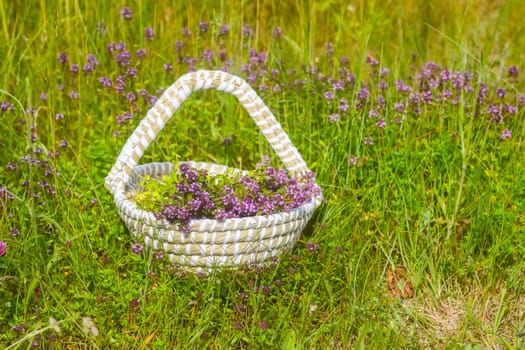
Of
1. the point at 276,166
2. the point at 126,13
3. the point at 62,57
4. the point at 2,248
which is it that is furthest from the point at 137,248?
the point at 126,13

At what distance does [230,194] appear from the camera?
2.48m

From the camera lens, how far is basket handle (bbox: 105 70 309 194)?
255 centimetres

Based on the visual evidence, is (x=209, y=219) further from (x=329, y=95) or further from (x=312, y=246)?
(x=329, y=95)

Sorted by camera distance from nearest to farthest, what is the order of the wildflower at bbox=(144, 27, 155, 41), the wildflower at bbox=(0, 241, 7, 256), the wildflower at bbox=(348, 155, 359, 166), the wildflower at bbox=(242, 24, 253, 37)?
the wildflower at bbox=(0, 241, 7, 256) → the wildflower at bbox=(348, 155, 359, 166) → the wildflower at bbox=(144, 27, 155, 41) → the wildflower at bbox=(242, 24, 253, 37)

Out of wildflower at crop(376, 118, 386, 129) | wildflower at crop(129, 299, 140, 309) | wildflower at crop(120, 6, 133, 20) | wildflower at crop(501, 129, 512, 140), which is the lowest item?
wildflower at crop(129, 299, 140, 309)

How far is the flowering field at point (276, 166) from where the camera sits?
2.43 m

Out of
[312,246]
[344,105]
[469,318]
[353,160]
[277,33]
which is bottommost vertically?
[469,318]

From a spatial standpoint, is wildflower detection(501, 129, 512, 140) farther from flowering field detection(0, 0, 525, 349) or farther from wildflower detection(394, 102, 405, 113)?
wildflower detection(394, 102, 405, 113)

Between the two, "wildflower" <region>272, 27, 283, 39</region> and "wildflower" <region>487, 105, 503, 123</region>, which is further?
"wildflower" <region>272, 27, 283, 39</region>

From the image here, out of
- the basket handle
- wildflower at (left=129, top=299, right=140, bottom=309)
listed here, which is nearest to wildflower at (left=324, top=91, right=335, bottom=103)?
the basket handle

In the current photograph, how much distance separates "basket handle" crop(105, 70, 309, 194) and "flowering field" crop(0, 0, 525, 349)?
22cm

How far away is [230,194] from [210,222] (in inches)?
6.8

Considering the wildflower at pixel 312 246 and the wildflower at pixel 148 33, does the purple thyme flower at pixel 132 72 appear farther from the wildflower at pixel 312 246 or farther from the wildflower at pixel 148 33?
the wildflower at pixel 312 246

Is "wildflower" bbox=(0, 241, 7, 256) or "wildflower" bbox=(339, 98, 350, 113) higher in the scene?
"wildflower" bbox=(339, 98, 350, 113)
